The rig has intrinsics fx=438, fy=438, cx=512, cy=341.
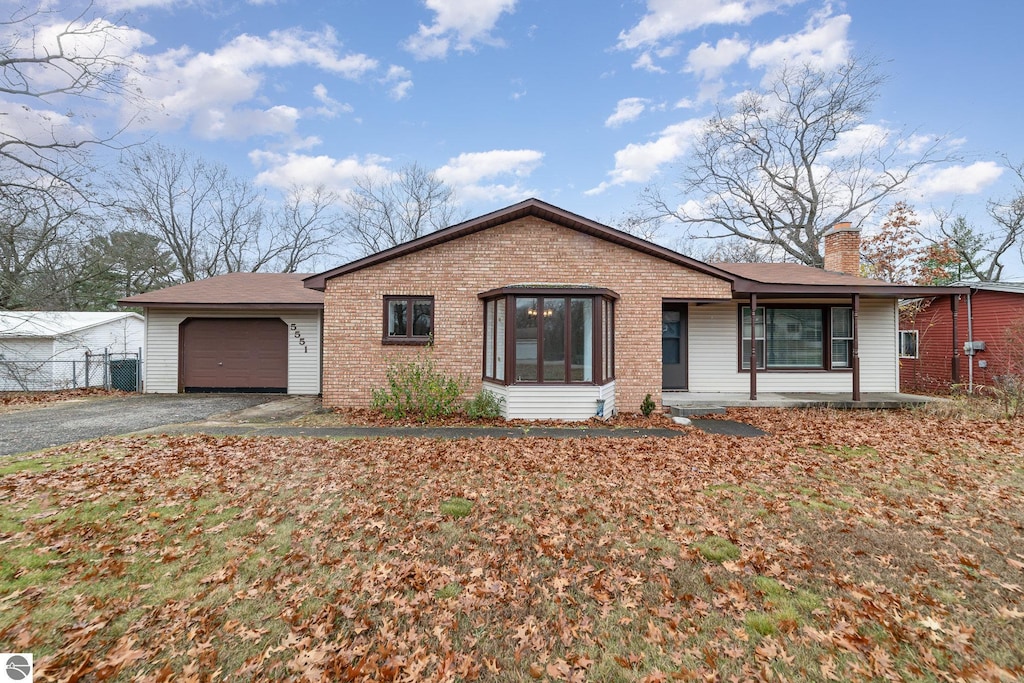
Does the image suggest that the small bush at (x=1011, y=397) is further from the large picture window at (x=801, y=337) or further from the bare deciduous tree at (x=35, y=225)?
the bare deciduous tree at (x=35, y=225)

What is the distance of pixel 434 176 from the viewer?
31.9 m

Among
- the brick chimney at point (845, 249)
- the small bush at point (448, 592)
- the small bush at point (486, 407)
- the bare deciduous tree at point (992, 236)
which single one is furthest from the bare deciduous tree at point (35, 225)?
the bare deciduous tree at point (992, 236)

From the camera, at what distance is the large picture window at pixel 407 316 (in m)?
10.6

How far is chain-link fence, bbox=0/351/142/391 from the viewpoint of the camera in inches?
561

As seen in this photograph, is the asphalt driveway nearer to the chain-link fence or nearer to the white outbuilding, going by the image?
the chain-link fence

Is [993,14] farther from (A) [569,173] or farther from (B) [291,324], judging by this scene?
(B) [291,324]

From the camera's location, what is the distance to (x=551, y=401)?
941 cm

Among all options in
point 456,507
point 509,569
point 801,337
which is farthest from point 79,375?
point 801,337

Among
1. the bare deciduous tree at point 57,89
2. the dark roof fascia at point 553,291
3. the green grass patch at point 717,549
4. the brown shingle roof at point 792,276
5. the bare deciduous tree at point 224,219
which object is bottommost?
the green grass patch at point 717,549

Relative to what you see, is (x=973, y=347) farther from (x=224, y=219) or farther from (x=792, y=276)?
(x=224, y=219)

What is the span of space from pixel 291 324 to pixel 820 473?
44.6 ft

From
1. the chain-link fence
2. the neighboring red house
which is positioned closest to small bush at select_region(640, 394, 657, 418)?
the neighboring red house

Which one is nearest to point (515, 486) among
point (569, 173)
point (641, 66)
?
point (641, 66)

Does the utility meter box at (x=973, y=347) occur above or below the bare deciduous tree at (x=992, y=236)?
below
